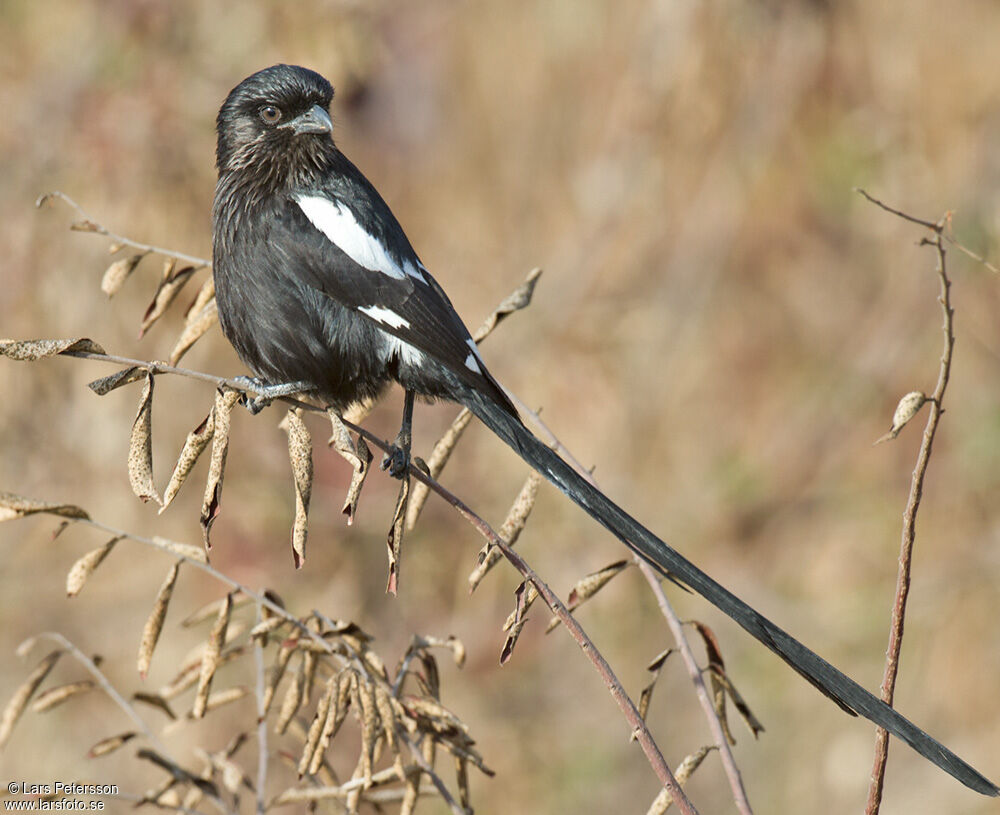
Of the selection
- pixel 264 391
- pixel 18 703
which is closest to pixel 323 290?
pixel 264 391

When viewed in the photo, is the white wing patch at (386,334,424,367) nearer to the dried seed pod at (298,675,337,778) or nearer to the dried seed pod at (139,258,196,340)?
the dried seed pod at (139,258,196,340)

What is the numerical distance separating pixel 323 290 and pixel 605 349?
288 cm

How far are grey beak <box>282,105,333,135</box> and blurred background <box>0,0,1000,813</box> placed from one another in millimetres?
1713

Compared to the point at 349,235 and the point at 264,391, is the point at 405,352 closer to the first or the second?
the point at 349,235

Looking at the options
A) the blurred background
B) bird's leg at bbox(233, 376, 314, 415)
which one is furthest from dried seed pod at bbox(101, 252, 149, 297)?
the blurred background

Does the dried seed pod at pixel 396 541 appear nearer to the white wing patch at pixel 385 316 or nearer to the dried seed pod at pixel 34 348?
the dried seed pod at pixel 34 348

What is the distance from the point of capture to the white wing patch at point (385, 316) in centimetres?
266

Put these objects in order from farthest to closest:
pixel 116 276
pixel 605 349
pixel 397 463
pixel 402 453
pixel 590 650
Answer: pixel 605 349, pixel 397 463, pixel 402 453, pixel 116 276, pixel 590 650

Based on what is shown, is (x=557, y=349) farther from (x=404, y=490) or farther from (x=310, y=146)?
(x=404, y=490)

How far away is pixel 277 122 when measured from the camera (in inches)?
115

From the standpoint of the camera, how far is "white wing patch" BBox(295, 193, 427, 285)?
8.85 feet

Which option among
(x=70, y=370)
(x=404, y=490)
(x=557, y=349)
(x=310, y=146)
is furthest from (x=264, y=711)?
(x=557, y=349)

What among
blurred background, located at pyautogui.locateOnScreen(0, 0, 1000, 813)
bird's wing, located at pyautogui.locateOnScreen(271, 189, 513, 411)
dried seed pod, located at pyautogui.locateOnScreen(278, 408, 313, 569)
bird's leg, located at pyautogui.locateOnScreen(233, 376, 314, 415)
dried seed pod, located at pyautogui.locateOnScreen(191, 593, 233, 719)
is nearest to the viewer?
dried seed pod, located at pyautogui.locateOnScreen(278, 408, 313, 569)

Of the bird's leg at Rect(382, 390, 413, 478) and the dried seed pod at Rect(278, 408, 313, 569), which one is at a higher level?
the bird's leg at Rect(382, 390, 413, 478)
